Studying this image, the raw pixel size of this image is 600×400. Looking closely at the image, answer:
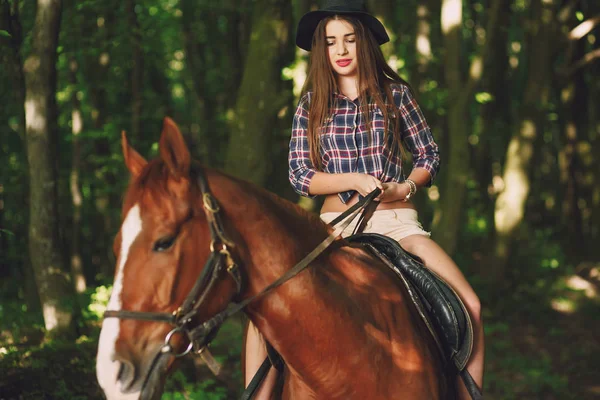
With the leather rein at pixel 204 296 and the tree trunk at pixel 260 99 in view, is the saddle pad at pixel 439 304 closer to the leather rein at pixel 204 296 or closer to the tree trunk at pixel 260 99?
the leather rein at pixel 204 296

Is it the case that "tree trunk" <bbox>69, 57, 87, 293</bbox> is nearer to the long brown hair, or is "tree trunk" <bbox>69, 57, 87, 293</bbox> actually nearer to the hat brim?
the hat brim

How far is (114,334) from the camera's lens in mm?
2336

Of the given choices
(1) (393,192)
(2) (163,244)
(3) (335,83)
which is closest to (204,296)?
(2) (163,244)

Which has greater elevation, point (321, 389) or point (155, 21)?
point (155, 21)

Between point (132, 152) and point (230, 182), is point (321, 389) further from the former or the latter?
point (132, 152)

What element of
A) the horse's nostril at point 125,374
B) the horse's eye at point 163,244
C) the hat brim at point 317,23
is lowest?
the horse's nostril at point 125,374

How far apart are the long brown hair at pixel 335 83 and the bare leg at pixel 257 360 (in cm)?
105

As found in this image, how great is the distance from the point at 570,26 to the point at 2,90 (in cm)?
1148

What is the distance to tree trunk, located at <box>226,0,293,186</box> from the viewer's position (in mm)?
8328

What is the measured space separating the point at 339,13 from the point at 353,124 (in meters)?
0.64

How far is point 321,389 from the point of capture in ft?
9.67

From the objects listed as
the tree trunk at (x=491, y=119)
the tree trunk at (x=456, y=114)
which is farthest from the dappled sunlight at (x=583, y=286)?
the tree trunk at (x=456, y=114)

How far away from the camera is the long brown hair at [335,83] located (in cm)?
381

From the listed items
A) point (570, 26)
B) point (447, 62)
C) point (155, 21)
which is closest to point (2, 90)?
point (155, 21)
